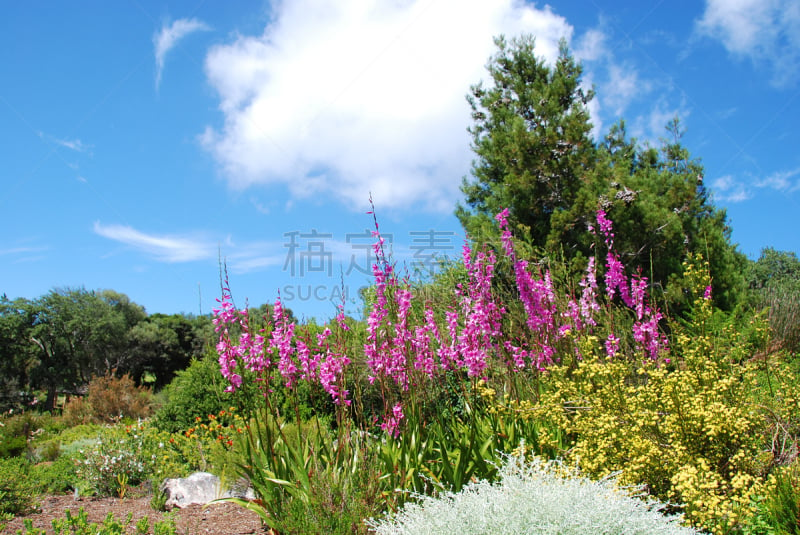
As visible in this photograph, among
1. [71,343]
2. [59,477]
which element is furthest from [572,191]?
[71,343]

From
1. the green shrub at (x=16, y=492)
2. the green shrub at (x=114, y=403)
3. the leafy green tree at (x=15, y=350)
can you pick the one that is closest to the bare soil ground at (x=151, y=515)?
the green shrub at (x=16, y=492)

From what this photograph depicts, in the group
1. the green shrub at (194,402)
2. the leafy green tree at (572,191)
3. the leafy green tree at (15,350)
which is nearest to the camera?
the green shrub at (194,402)

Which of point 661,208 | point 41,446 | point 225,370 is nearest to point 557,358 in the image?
point 225,370

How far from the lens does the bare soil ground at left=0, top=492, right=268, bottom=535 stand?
13.1ft

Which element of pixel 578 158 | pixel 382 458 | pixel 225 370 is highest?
pixel 578 158

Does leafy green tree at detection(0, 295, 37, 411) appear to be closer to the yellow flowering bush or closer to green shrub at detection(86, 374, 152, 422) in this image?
green shrub at detection(86, 374, 152, 422)

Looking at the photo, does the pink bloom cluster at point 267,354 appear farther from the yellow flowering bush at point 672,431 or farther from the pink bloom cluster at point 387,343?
the yellow flowering bush at point 672,431

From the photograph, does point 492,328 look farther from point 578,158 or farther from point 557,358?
point 578,158

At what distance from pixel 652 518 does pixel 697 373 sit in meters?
1.98

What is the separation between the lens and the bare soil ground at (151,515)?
13.1 ft

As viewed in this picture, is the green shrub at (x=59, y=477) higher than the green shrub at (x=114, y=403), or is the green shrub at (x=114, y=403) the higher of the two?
the green shrub at (x=114, y=403)

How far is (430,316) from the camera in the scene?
14.3 feet

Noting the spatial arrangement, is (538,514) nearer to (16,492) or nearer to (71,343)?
(16,492)

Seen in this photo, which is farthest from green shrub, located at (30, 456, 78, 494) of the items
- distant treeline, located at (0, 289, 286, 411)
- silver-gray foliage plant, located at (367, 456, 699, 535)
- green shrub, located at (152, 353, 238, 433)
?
distant treeline, located at (0, 289, 286, 411)
